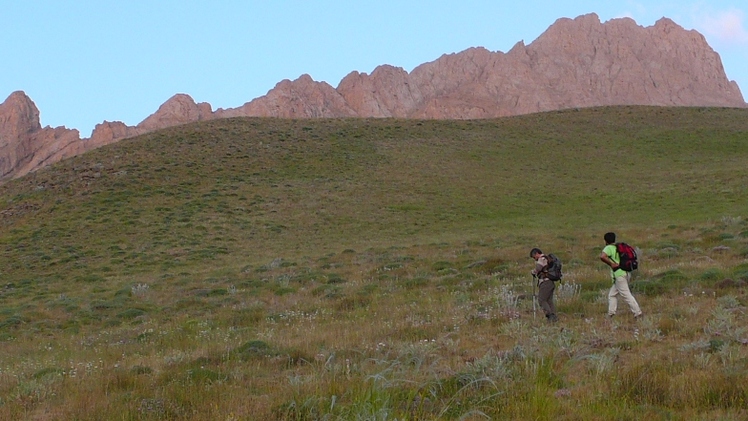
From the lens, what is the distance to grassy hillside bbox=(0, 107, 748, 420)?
6.54 metres

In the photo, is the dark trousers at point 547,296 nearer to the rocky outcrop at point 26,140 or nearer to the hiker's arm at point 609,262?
the hiker's arm at point 609,262

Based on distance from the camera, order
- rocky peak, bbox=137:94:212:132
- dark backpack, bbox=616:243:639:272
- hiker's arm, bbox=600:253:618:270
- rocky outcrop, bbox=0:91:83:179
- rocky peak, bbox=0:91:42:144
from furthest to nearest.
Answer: rocky peak, bbox=137:94:212:132 → rocky peak, bbox=0:91:42:144 → rocky outcrop, bbox=0:91:83:179 → hiker's arm, bbox=600:253:618:270 → dark backpack, bbox=616:243:639:272

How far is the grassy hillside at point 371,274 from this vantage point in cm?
654

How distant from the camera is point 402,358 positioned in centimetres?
834

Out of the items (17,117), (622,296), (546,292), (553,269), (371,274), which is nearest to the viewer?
(622,296)

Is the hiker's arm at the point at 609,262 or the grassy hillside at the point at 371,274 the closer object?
the grassy hillside at the point at 371,274

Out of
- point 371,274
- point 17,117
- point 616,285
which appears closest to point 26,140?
point 17,117

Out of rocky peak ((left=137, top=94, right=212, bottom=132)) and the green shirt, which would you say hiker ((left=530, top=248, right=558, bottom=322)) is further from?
rocky peak ((left=137, top=94, right=212, bottom=132))

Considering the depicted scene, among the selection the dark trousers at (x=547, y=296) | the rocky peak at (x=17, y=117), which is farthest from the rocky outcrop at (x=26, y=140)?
the dark trousers at (x=547, y=296)

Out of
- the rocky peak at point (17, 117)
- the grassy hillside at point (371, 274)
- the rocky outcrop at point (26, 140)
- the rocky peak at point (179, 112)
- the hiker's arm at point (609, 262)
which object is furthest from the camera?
the rocky peak at point (179, 112)

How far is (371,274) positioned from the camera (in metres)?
19.9

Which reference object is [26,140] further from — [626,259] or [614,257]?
[626,259]

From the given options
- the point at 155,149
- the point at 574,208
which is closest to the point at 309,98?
the point at 155,149

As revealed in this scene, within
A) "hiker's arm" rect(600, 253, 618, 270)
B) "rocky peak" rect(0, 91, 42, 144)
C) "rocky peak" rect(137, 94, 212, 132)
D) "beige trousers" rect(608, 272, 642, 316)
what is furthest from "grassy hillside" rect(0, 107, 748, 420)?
"rocky peak" rect(0, 91, 42, 144)
